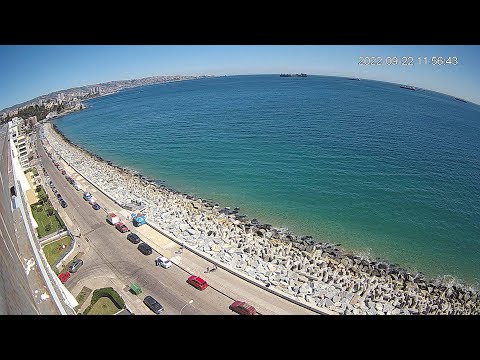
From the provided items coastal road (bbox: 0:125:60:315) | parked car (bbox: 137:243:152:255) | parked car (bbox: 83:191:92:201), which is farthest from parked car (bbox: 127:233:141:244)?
parked car (bbox: 83:191:92:201)

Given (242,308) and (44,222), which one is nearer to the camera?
(242,308)

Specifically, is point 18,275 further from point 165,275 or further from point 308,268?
point 308,268

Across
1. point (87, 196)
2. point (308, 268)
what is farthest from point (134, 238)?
point (308, 268)

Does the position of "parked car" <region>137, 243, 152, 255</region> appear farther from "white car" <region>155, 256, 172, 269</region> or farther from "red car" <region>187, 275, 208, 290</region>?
"red car" <region>187, 275, 208, 290</region>

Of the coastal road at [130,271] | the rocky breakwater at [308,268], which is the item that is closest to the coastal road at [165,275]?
the coastal road at [130,271]

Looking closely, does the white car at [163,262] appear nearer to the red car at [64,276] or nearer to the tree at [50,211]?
the red car at [64,276]
